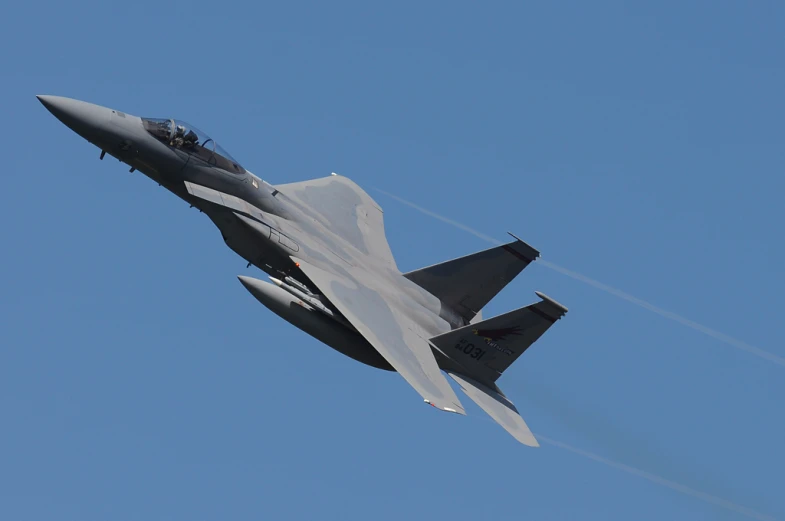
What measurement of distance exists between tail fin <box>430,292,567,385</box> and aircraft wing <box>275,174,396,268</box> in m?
3.41

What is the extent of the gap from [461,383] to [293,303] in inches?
169

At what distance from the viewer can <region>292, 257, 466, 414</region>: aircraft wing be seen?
94.5 feet

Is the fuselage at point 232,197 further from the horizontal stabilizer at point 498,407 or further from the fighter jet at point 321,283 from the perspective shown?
the horizontal stabilizer at point 498,407

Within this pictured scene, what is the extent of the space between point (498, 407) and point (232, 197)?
768cm

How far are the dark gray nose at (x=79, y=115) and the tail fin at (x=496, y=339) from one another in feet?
28.9

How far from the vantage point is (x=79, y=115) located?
29.5 meters

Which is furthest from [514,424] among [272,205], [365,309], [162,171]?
[162,171]

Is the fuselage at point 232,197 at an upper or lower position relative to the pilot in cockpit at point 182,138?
lower

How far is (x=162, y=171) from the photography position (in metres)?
30.5

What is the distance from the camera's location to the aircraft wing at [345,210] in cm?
3294

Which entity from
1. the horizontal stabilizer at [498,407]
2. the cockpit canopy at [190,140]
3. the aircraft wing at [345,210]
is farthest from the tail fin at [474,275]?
the cockpit canopy at [190,140]

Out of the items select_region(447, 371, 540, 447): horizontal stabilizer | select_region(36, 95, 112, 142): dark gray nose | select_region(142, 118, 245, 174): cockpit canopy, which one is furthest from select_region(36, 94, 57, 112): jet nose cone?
select_region(447, 371, 540, 447): horizontal stabilizer

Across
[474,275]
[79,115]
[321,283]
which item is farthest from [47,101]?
[474,275]

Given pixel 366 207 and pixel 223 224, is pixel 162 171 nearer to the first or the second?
pixel 223 224
